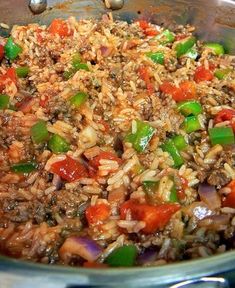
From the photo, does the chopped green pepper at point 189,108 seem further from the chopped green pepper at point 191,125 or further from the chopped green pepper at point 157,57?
the chopped green pepper at point 157,57

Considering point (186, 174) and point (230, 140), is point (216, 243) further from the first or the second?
point (230, 140)

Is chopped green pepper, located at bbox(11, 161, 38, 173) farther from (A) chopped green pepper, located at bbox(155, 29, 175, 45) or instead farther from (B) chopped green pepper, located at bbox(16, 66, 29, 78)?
(A) chopped green pepper, located at bbox(155, 29, 175, 45)

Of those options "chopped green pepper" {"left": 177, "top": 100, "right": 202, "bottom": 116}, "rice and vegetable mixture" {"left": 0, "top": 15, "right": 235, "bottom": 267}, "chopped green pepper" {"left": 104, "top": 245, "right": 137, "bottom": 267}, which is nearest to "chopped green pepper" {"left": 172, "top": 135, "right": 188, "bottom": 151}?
"rice and vegetable mixture" {"left": 0, "top": 15, "right": 235, "bottom": 267}

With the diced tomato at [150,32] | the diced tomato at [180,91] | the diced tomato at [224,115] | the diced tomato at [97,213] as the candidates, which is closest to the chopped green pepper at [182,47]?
the diced tomato at [150,32]

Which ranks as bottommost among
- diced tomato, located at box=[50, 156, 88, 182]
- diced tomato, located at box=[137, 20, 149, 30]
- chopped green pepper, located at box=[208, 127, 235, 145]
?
diced tomato, located at box=[50, 156, 88, 182]

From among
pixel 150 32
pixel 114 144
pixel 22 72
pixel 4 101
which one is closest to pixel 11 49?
pixel 22 72

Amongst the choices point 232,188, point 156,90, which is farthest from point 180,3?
point 232,188

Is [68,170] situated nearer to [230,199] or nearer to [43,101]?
[43,101]
